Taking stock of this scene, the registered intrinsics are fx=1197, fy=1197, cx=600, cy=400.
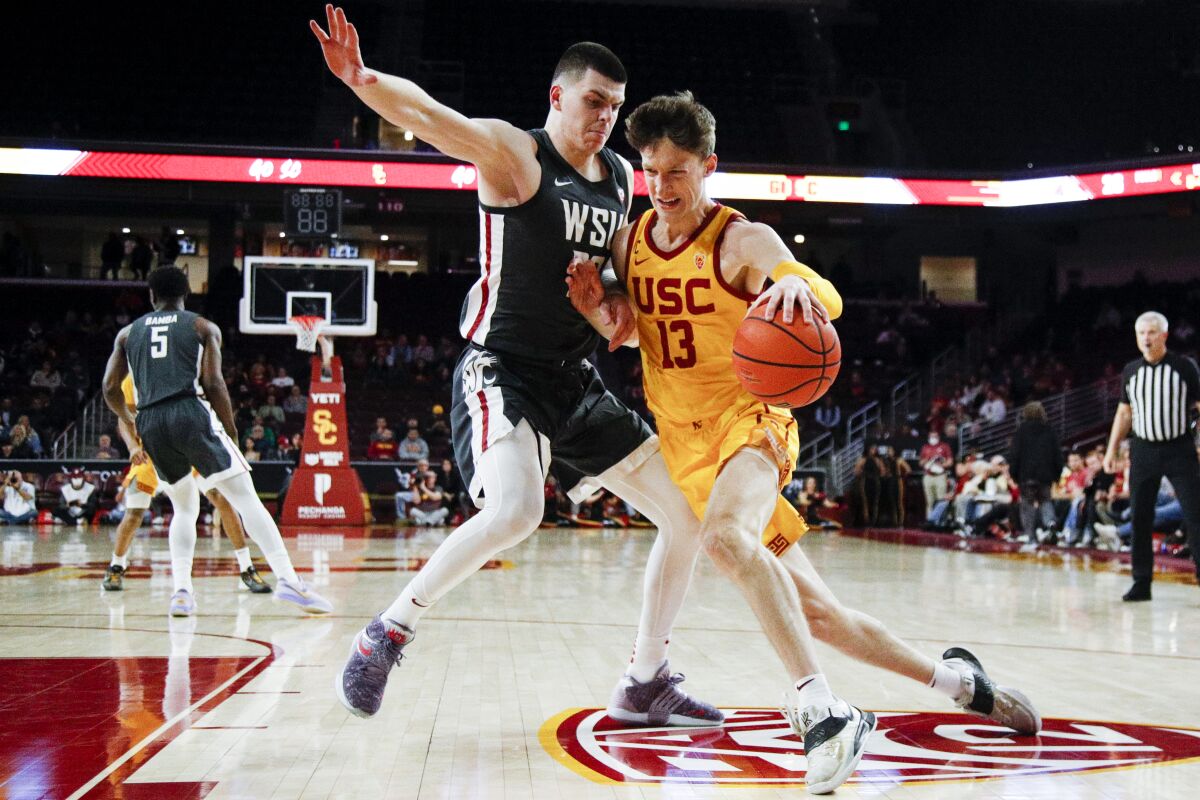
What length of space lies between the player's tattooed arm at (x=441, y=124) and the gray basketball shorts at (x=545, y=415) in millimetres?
534

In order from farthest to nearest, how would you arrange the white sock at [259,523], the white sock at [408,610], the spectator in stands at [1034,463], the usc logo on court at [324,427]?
the usc logo on court at [324,427] → the spectator in stands at [1034,463] → the white sock at [259,523] → the white sock at [408,610]

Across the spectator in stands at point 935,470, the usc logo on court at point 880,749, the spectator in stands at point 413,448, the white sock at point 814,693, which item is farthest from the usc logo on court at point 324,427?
the white sock at point 814,693

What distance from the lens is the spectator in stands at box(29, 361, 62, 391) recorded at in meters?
20.8

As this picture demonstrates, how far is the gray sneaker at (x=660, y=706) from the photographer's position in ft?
12.0

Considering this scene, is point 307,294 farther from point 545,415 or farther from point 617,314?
point 617,314

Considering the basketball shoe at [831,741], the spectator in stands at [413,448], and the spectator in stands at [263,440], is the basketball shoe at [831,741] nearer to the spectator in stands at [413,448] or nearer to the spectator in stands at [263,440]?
the spectator in stands at [413,448]

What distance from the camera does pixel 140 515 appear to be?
797 cm

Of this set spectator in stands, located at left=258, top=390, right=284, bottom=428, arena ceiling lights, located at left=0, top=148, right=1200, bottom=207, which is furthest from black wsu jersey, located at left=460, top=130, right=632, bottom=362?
arena ceiling lights, located at left=0, top=148, right=1200, bottom=207

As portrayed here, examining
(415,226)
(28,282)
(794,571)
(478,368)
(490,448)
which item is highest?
(415,226)

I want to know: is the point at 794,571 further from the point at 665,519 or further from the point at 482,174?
the point at 482,174

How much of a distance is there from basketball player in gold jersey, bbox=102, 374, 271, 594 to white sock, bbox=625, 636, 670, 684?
146 inches

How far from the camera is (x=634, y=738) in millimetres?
3490

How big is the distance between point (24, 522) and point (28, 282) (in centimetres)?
1044

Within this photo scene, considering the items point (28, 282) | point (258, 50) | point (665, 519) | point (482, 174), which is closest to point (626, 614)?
point (665, 519)
